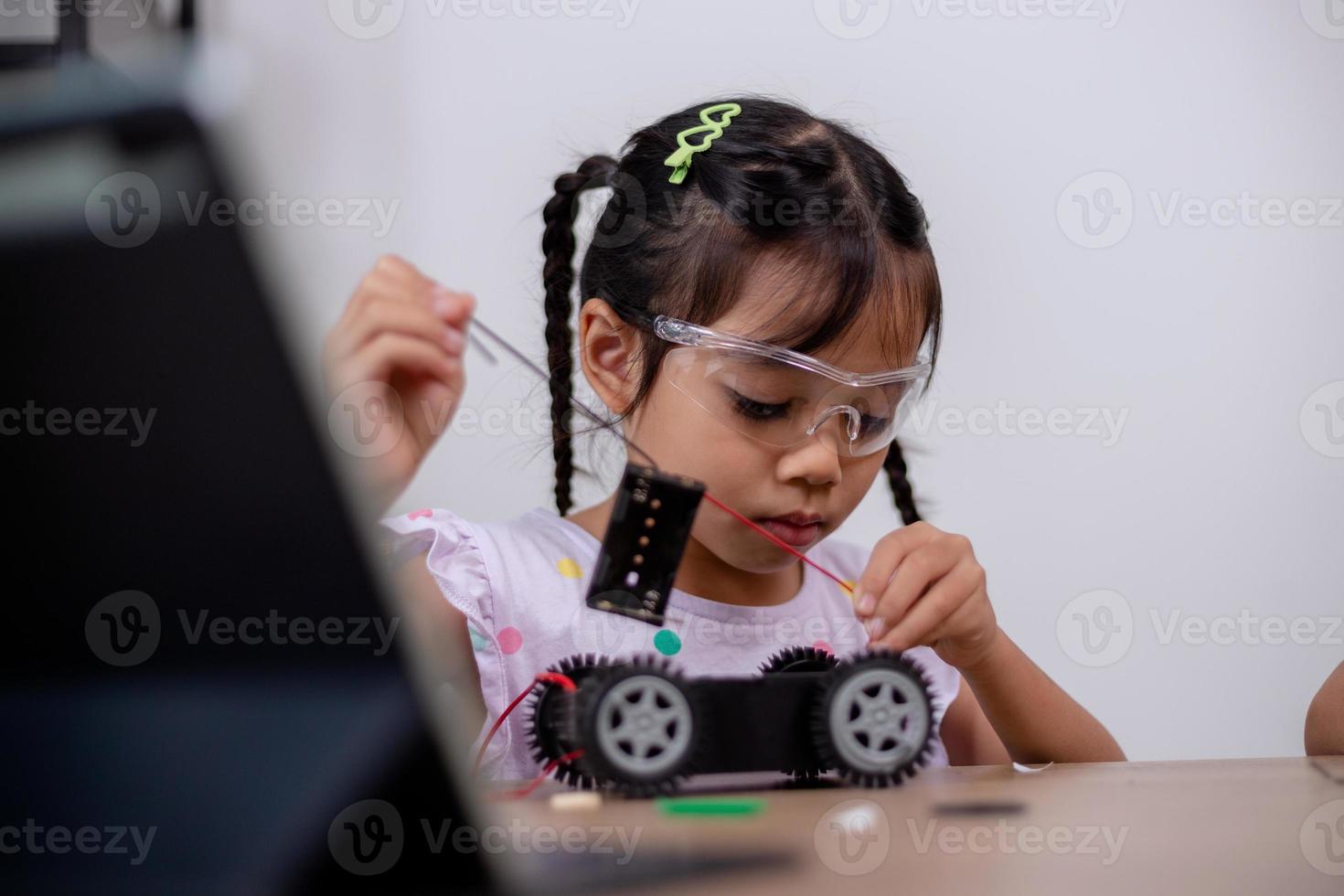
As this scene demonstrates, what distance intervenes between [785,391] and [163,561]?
721mm

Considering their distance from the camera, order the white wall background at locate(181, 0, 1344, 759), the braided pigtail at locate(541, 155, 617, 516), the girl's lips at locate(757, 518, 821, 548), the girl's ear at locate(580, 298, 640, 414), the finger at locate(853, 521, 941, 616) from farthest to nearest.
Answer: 1. the white wall background at locate(181, 0, 1344, 759)
2. the braided pigtail at locate(541, 155, 617, 516)
3. the girl's ear at locate(580, 298, 640, 414)
4. the girl's lips at locate(757, 518, 821, 548)
5. the finger at locate(853, 521, 941, 616)

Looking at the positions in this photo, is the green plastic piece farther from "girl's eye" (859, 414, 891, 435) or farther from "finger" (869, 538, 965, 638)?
"girl's eye" (859, 414, 891, 435)

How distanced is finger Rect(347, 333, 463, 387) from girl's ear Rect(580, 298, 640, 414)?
1.49 ft

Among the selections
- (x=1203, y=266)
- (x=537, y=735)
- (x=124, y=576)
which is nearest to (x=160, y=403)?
(x=124, y=576)

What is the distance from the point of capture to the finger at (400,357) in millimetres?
612

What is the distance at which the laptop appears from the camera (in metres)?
0.21

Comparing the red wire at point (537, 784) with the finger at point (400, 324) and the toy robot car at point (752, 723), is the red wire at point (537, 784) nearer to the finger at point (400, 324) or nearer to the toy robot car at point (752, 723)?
the toy robot car at point (752, 723)

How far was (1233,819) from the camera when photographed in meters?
0.52

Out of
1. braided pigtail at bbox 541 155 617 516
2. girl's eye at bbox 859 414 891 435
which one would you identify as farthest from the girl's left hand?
braided pigtail at bbox 541 155 617 516

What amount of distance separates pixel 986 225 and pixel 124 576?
1.53 metres

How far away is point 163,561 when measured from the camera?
0.22 metres

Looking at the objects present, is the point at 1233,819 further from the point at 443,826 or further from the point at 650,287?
the point at 650,287

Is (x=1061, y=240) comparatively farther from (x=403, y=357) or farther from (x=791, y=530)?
(x=403, y=357)

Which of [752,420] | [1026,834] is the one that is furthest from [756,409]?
[1026,834]
